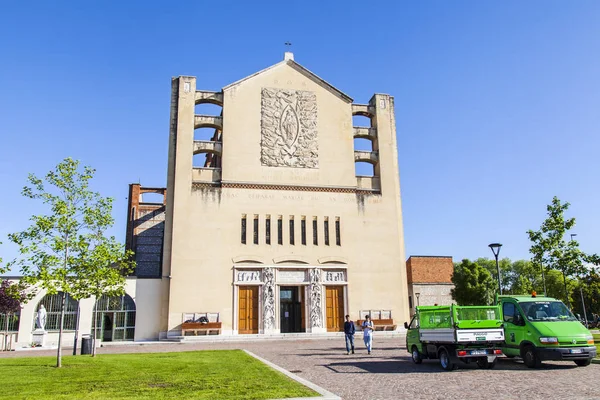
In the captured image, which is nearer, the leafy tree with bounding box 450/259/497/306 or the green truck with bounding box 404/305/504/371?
the green truck with bounding box 404/305/504/371

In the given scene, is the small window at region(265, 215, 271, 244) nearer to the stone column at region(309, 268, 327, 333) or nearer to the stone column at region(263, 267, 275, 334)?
the stone column at region(263, 267, 275, 334)

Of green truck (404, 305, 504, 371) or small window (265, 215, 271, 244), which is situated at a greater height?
small window (265, 215, 271, 244)

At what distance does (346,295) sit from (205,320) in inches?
438

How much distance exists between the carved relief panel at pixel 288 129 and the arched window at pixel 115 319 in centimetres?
1523

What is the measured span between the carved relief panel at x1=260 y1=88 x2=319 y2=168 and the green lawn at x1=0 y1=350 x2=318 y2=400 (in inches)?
941

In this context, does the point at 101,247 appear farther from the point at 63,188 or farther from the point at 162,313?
the point at 162,313

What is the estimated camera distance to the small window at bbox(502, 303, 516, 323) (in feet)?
56.5

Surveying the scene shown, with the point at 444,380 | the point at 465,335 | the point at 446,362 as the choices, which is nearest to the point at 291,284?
the point at 446,362

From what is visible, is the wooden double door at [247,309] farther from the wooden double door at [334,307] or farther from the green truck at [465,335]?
the green truck at [465,335]

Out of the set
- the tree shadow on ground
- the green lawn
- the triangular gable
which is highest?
the triangular gable

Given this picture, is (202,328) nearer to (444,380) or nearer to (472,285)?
(444,380)

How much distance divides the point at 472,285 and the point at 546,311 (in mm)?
40266

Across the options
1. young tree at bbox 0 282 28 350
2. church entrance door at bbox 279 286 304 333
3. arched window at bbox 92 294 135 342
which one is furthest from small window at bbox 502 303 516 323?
arched window at bbox 92 294 135 342

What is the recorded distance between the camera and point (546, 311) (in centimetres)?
1678
